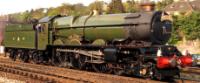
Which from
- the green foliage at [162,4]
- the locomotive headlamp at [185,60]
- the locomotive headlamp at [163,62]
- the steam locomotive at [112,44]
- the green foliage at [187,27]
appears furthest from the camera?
the green foliage at [162,4]

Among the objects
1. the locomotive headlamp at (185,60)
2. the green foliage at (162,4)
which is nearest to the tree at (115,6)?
the green foliage at (162,4)

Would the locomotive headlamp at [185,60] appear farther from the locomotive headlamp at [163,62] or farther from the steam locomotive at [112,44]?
the locomotive headlamp at [163,62]

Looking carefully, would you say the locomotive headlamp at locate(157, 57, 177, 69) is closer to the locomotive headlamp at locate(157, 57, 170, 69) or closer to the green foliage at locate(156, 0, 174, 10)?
the locomotive headlamp at locate(157, 57, 170, 69)

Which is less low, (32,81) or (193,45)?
(32,81)

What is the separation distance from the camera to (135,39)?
17.2 m

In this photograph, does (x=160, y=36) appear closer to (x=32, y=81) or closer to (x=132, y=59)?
(x=132, y=59)

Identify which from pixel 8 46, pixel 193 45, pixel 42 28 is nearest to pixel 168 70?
pixel 42 28

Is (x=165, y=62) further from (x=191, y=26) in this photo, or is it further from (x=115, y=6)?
(x=115, y=6)

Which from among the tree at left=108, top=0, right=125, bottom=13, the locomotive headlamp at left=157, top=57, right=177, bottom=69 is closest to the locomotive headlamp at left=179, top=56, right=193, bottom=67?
the locomotive headlamp at left=157, top=57, right=177, bottom=69

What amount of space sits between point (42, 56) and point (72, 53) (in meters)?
3.88

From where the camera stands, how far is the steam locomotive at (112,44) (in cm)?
1614

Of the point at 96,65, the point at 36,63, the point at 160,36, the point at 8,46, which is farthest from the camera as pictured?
the point at 8,46

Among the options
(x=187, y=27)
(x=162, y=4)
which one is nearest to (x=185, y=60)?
(x=187, y=27)

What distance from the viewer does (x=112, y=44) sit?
712 inches
